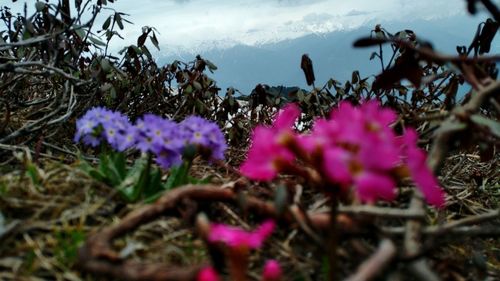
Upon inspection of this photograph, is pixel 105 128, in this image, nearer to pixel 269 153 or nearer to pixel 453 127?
pixel 269 153

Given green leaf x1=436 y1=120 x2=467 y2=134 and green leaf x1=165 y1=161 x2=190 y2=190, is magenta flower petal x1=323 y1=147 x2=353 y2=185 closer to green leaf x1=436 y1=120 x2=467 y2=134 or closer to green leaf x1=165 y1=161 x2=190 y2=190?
green leaf x1=436 y1=120 x2=467 y2=134

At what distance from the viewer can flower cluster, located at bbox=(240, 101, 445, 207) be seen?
849 mm

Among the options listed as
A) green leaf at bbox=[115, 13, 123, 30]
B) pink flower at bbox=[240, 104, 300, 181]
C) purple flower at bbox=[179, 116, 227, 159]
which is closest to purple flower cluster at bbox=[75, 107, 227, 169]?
purple flower at bbox=[179, 116, 227, 159]

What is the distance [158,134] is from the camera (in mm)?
1513

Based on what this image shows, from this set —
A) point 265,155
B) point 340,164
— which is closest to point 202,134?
point 265,155

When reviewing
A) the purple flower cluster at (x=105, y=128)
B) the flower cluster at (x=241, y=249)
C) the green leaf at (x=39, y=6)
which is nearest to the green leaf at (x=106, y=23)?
the green leaf at (x=39, y=6)

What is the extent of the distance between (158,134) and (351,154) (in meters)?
0.76

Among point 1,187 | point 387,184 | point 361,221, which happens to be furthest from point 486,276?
point 1,187

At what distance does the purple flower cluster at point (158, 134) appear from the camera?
4.97 ft

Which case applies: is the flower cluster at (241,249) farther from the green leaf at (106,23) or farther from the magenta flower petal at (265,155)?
the green leaf at (106,23)

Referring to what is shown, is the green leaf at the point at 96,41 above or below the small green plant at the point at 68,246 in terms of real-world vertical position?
above

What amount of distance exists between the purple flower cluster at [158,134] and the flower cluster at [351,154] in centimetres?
44

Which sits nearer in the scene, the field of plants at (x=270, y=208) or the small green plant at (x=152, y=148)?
the field of plants at (x=270, y=208)

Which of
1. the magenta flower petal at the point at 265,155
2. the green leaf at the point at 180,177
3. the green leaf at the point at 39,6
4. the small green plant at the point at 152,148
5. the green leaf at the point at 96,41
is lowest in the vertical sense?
the green leaf at the point at 180,177
